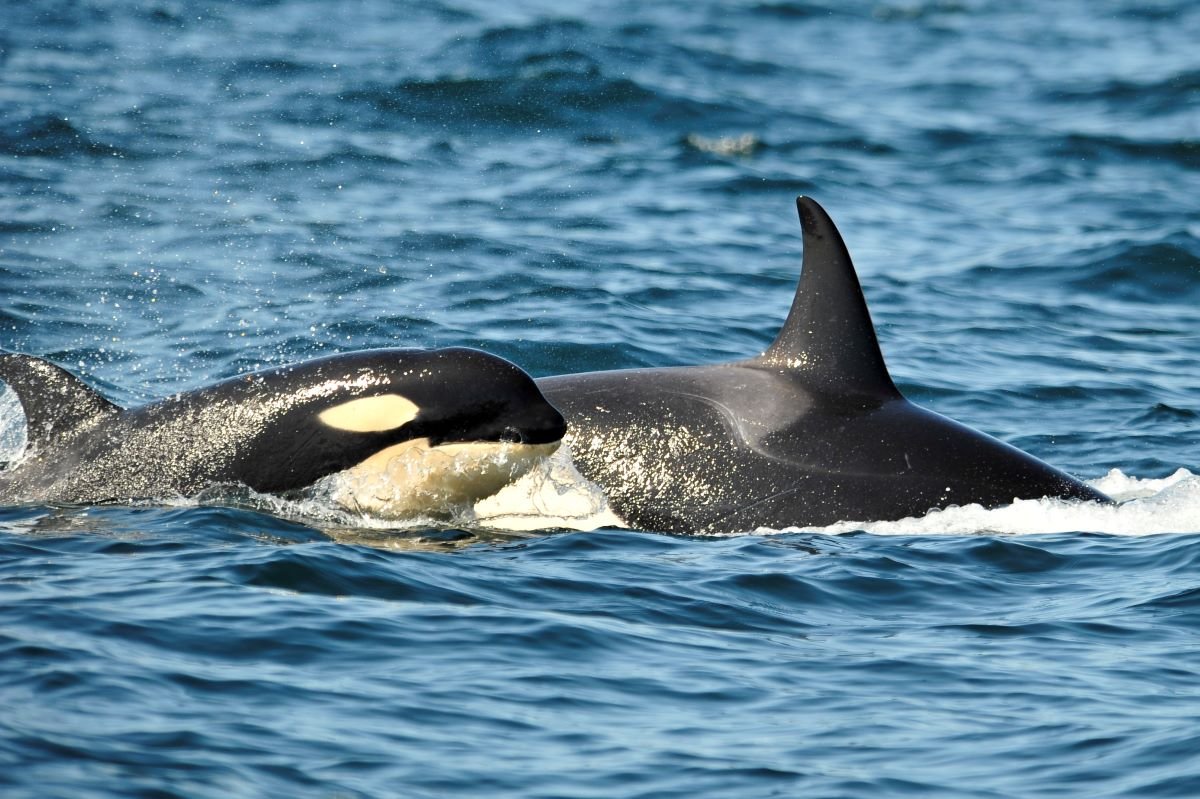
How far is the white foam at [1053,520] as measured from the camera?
1061cm

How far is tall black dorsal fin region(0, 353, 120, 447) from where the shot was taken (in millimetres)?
9906

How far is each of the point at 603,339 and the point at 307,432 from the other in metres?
7.28

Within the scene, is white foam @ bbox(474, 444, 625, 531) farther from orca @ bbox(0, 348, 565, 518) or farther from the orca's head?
the orca's head

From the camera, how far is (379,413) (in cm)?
971

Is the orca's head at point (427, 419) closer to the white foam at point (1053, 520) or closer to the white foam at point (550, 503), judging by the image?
the white foam at point (550, 503)

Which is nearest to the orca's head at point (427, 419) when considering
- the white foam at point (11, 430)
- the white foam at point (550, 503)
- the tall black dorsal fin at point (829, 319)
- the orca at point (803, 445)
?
the white foam at point (550, 503)

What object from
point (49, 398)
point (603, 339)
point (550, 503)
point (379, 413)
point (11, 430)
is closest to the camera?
point (379, 413)

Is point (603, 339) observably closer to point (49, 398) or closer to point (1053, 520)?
point (1053, 520)

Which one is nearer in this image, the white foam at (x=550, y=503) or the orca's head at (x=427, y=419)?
the orca's head at (x=427, y=419)

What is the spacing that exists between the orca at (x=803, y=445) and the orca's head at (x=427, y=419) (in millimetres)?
850

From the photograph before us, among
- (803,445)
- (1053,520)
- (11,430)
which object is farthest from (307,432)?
(1053,520)

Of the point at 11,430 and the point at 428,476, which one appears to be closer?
the point at 428,476

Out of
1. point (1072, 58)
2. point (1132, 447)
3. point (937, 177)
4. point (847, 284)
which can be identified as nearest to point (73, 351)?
point (847, 284)

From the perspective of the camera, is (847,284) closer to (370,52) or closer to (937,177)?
(937,177)
